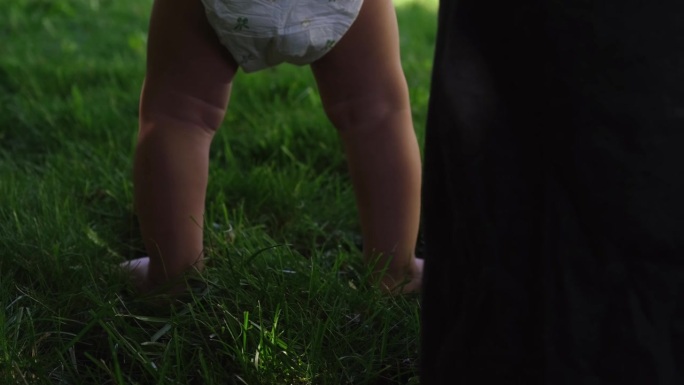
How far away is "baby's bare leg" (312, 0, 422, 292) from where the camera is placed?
1758mm

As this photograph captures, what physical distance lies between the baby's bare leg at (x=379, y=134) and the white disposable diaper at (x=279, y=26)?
0.20ft

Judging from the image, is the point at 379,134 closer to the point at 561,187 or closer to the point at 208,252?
the point at 208,252

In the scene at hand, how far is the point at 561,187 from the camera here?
1.08 metres

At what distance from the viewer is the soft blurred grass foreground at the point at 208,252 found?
154 centimetres

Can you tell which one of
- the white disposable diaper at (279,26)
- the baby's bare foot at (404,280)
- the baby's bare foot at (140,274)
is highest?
the white disposable diaper at (279,26)

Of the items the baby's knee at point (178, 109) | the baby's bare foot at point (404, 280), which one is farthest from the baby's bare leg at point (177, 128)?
the baby's bare foot at point (404, 280)

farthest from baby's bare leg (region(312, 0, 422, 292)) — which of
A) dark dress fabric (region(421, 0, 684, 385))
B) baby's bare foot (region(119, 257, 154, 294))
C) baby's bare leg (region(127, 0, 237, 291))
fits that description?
dark dress fabric (region(421, 0, 684, 385))

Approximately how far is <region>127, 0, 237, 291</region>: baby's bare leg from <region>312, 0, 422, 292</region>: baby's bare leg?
0.20 meters

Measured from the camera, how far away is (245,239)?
1.92 m

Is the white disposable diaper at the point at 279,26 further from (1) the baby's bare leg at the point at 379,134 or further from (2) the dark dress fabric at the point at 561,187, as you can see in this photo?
(2) the dark dress fabric at the point at 561,187

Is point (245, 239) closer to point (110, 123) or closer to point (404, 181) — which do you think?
point (404, 181)

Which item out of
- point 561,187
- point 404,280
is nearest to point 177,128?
point 404,280

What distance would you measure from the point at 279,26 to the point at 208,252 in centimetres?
49

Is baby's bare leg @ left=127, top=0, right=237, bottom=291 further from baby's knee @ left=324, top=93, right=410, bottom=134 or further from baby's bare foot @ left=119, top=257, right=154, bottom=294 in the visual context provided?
baby's knee @ left=324, top=93, right=410, bottom=134
